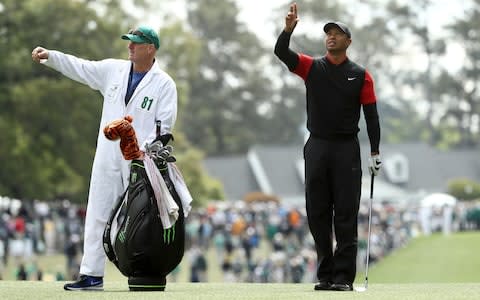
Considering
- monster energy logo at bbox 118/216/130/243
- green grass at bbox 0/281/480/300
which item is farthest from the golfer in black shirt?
monster energy logo at bbox 118/216/130/243

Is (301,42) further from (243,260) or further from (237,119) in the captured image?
(243,260)

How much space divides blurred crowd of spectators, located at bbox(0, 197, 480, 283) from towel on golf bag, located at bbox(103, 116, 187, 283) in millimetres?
18447

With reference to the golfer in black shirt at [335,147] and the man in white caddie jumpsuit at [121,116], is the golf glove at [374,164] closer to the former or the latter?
the golfer in black shirt at [335,147]

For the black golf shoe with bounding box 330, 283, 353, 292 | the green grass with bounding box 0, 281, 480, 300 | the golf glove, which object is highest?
the golf glove

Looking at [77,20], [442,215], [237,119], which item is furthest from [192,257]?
[237,119]

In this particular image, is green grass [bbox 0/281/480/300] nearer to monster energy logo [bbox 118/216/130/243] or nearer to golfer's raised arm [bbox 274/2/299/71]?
monster energy logo [bbox 118/216/130/243]

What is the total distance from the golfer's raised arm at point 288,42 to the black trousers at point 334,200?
0.71 metres

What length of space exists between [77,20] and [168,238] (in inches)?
1472

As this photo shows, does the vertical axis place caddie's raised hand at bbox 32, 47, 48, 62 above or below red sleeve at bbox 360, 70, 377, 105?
above

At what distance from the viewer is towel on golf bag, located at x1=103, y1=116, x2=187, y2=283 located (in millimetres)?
10008

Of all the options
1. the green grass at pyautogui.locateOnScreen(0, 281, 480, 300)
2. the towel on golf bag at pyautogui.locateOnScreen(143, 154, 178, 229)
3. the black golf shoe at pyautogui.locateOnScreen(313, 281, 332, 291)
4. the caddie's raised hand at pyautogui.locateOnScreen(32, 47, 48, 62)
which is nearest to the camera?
the green grass at pyautogui.locateOnScreen(0, 281, 480, 300)

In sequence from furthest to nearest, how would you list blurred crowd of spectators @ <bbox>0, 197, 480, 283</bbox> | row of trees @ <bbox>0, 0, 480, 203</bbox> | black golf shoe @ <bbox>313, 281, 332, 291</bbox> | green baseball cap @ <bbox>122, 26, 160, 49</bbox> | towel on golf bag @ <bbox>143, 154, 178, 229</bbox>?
row of trees @ <bbox>0, 0, 480, 203</bbox>
blurred crowd of spectators @ <bbox>0, 197, 480, 283</bbox>
black golf shoe @ <bbox>313, 281, 332, 291</bbox>
green baseball cap @ <bbox>122, 26, 160, 49</bbox>
towel on golf bag @ <bbox>143, 154, 178, 229</bbox>

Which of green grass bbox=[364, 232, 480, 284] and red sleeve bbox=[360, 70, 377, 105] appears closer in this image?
red sleeve bbox=[360, 70, 377, 105]

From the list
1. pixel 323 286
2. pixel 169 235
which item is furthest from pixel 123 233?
pixel 323 286
